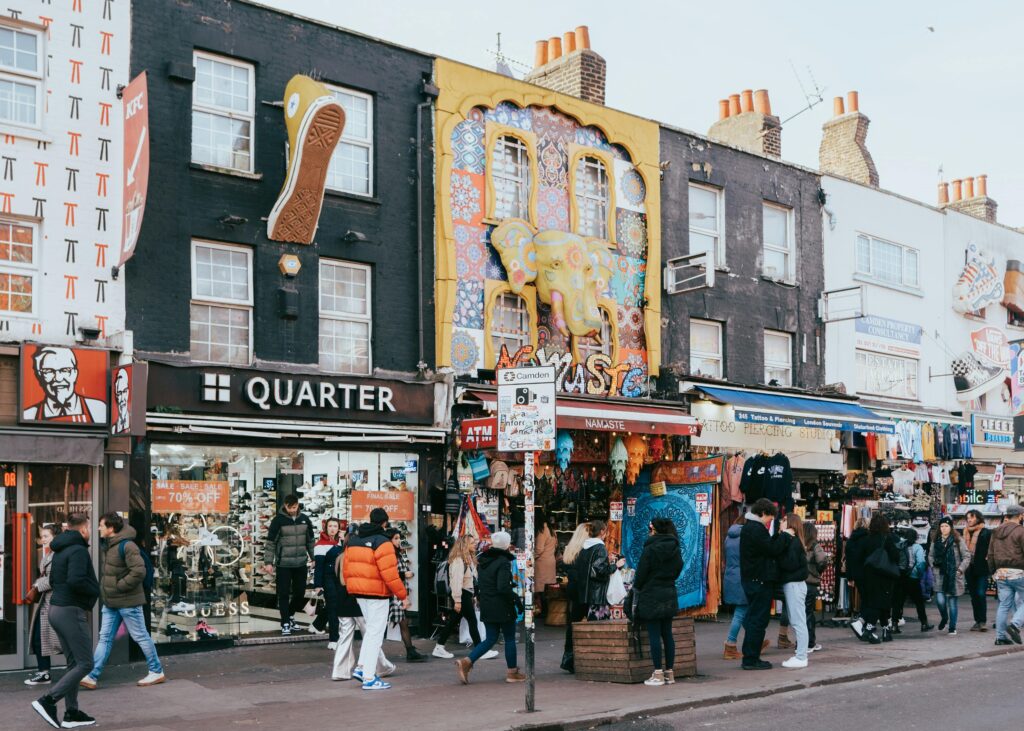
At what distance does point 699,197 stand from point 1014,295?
11414 mm

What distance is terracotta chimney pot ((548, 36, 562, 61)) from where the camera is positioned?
840 inches

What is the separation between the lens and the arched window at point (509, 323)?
18359 millimetres

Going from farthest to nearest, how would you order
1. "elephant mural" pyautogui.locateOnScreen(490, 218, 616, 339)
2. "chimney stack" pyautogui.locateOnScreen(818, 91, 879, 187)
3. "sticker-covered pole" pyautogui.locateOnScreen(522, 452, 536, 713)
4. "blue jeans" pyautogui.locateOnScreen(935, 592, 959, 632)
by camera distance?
"chimney stack" pyautogui.locateOnScreen(818, 91, 879, 187), "elephant mural" pyautogui.locateOnScreen(490, 218, 616, 339), "blue jeans" pyautogui.locateOnScreen(935, 592, 959, 632), "sticker-covered pole" pyautogui.locateOnScreen(522, 452, 536, 713)

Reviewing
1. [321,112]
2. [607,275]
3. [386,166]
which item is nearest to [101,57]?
[321,112]

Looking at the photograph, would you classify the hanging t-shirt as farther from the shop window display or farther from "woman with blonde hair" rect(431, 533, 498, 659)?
"woman with blonde hair" rect(431, 533, 498, 659)

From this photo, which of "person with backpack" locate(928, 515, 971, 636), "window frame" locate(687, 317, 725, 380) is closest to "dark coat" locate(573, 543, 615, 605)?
"person with backpack" locate(928, 515, 971, 636)

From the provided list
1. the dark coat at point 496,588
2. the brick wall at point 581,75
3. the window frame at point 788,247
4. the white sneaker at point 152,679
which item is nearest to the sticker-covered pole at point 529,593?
the dark coat at point 496,588

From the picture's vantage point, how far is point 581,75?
67.6 feet

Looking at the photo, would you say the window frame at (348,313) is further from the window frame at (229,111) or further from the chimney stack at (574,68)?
the chimney stack at (574,68)

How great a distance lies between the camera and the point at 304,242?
631 inches

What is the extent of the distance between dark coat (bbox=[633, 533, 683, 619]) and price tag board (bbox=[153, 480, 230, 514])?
595 cm

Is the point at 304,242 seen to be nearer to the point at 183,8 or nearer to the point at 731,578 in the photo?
the point at 183,8

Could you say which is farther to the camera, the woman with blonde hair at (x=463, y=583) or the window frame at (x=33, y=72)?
the woman with blonde hair at (x=463, y=583)

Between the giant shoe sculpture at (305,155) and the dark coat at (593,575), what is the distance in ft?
19.7
